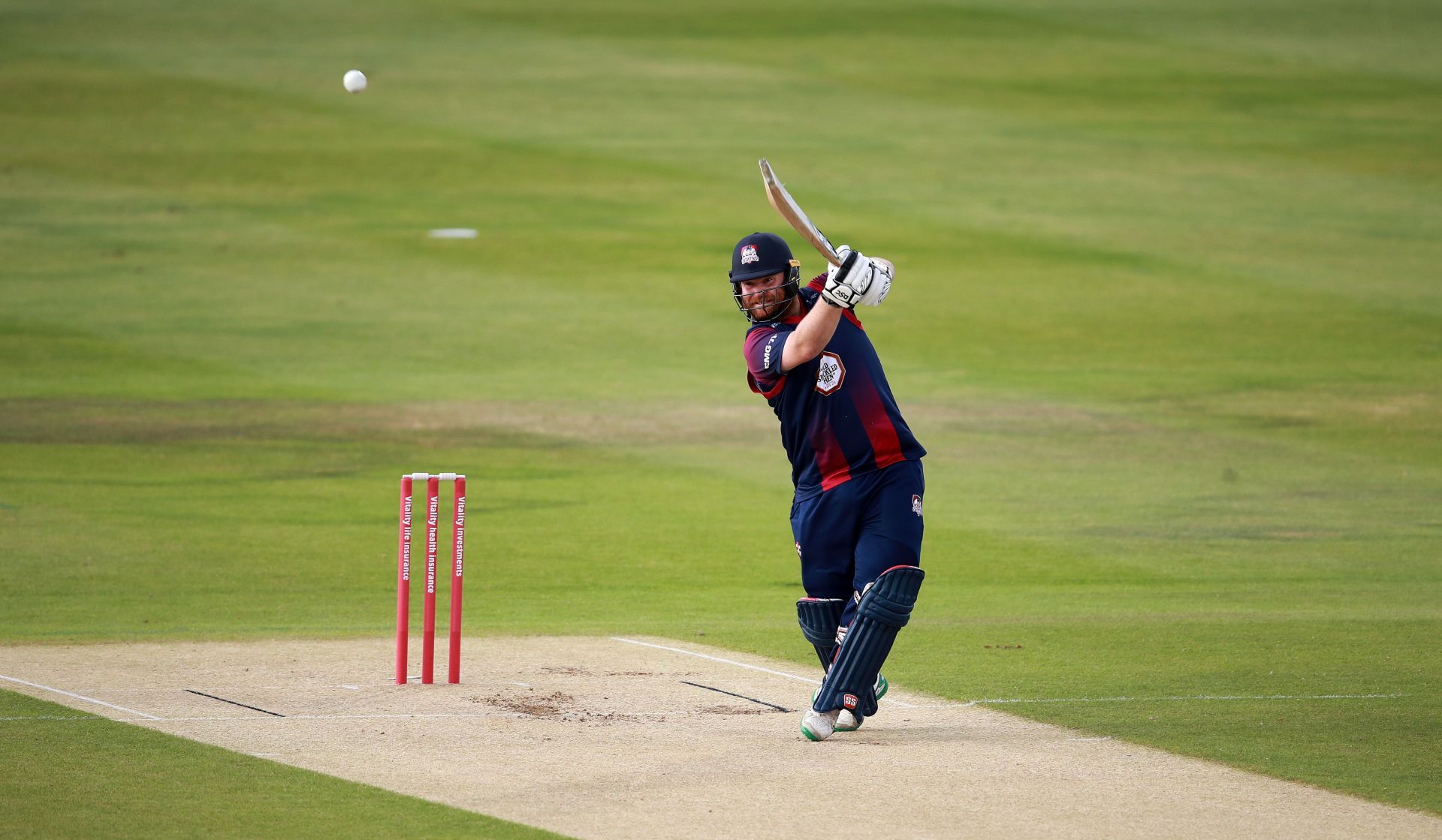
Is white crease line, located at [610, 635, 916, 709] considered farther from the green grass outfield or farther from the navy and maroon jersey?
the navy and maroon jersey

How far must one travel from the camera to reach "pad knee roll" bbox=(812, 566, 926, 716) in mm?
6676

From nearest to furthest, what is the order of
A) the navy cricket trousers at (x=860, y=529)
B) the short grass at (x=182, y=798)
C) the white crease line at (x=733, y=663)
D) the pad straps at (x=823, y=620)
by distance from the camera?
the short grass at (x=182, y=798), the navy cricket trousers at (x=860, y=529), the pad straps at (x=823, y=620), the white crease line at (x=733, y=663)

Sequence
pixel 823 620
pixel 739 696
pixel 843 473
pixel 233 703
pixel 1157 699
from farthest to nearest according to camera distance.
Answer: pixel 739 696 → pixel 1157 699 → pixel 233 703 → pixel 823 620 → pixel 843 473

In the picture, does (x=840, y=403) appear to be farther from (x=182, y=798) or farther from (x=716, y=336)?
(x=716, y=336)

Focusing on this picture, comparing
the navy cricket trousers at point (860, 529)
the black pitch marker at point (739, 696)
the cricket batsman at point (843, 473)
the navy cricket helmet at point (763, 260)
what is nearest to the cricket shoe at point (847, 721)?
the cricket batsman at point (843, 473)

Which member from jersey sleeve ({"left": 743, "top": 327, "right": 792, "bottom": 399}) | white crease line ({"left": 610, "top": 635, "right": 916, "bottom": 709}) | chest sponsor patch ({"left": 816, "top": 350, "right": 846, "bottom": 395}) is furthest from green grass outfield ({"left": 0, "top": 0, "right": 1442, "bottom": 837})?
jersey sleeve ({"left": 743, "top": 327, "right": 792, "bottom": 399})

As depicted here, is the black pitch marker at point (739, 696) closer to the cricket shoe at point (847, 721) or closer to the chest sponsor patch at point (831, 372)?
the cricket shoe at point (847, 721)

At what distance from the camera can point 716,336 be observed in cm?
1970

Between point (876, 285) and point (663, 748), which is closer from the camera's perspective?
point (876, 285)

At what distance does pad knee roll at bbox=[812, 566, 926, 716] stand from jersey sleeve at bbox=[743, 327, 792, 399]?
875 millimetres

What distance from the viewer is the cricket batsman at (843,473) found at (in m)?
6.70

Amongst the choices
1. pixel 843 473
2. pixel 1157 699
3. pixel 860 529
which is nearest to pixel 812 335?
pixel 843 473

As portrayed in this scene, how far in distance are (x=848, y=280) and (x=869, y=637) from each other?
1.44 metres

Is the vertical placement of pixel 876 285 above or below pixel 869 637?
above
